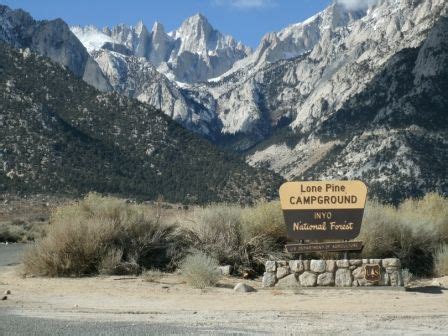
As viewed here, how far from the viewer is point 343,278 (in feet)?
55.7

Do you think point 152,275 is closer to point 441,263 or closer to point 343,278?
point 343,278

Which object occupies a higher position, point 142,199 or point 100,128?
point 100,128

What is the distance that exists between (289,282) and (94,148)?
71.8 m

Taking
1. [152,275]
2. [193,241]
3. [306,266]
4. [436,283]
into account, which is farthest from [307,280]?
[193,241]

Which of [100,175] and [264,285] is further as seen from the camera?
[100,175]

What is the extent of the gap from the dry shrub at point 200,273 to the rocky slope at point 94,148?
56.2 meters

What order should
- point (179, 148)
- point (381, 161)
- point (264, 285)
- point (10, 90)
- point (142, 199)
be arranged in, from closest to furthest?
point (264, 285) → point (142, 199) → point (10, 90) → point (179, 148) → point (381, 161)

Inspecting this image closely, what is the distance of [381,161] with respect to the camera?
13300cm

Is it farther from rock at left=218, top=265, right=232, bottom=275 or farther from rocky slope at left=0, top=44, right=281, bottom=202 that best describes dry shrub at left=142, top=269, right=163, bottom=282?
rocky slope at left=0, top=44, right=281, bottom=202

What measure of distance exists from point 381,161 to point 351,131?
32.6 metres

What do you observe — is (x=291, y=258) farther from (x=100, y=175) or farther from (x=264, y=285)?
(x=100, y=175)

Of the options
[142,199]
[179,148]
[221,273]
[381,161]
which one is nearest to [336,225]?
[221,273]

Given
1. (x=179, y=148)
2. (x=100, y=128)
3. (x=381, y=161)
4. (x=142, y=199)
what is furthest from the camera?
(x=381, y=161)

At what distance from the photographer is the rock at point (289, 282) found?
1702 cm
